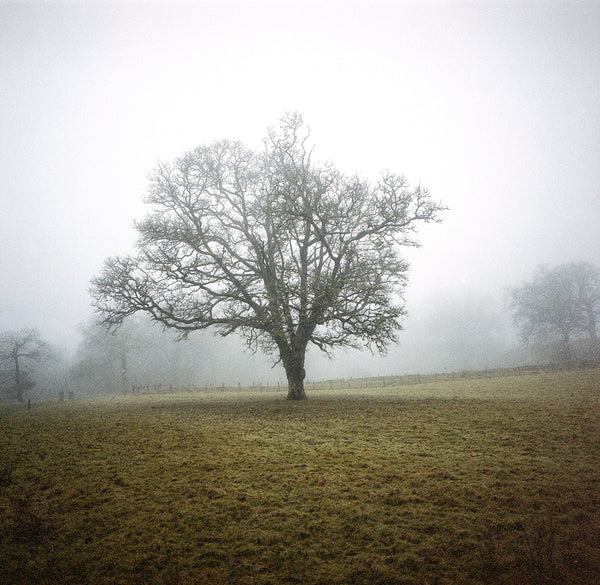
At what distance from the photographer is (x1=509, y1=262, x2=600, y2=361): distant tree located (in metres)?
45.2

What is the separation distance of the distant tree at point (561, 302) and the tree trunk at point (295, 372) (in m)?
40.9

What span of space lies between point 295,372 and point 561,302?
43.9 meters

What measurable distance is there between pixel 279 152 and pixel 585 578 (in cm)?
1892

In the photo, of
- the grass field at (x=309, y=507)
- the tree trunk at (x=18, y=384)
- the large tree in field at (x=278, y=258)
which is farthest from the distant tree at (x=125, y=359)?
the grass field at (x=309, y=507)

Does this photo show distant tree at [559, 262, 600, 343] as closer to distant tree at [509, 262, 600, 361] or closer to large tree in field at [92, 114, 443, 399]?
distant tree at [509, 262, 600, 361]

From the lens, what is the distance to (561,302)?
148 ft

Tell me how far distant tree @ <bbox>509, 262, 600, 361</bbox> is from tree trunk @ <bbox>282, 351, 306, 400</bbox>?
134 ft

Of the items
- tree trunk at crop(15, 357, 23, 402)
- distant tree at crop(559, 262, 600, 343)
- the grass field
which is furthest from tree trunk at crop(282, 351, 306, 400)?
distant tree at crop(559, 262, 600, 343)

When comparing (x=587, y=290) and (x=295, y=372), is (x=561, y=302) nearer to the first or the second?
(x=587, y=290)

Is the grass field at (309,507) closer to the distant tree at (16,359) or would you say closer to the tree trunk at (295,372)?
the tree trunk at (295,372)

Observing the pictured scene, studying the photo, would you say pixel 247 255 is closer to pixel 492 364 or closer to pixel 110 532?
pixel 110 532

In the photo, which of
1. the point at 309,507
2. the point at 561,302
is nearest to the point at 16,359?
the point at 309,507

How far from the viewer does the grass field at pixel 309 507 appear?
3.99 metres

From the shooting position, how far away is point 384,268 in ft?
56.5
